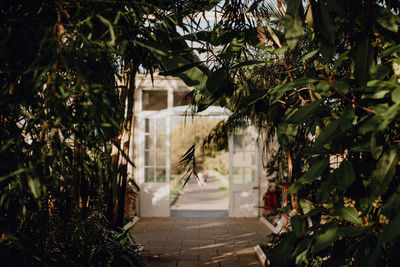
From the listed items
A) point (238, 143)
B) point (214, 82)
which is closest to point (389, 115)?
point (214, 82)

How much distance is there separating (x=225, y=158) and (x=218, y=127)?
13974mm

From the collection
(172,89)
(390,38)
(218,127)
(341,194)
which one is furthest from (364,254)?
(172,89)

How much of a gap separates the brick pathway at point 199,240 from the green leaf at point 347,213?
3.00 meters

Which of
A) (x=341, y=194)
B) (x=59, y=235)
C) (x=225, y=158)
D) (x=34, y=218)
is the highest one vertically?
(x=341, y=194)

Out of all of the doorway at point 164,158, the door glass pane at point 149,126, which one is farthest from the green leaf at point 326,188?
the door glass pane at point 149,126

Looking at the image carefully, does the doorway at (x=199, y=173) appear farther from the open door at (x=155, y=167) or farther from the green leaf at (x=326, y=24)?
the green leaf at (x=326, y=24)

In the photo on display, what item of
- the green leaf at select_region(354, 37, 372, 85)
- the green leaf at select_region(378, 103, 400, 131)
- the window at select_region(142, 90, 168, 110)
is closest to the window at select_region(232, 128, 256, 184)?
the window at select_region(142, 90, 168, 110)

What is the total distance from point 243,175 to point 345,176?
20.7ft

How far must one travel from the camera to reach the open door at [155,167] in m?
6.98

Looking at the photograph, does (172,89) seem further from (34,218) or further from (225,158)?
(225,158)

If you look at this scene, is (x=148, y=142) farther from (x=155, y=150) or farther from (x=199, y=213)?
(x=199, y=213)

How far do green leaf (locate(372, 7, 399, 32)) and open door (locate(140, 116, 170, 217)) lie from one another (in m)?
6.24

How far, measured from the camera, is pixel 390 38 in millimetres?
1057

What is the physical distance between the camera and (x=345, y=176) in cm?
90
